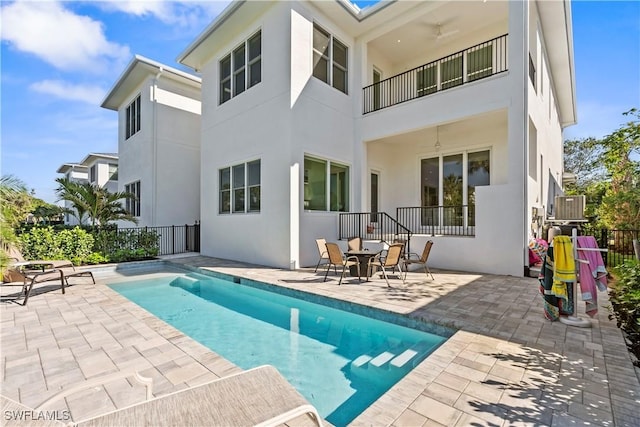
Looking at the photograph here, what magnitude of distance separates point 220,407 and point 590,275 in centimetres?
499

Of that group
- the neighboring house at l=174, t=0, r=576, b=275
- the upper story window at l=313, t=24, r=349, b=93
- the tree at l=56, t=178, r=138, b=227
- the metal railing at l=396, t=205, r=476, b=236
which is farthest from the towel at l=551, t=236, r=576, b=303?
the tree at l=56, t=178, r=138, b=227

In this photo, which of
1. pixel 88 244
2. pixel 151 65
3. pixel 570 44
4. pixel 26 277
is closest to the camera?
pixel 26 277

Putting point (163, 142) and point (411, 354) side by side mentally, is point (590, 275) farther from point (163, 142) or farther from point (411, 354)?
point (163, 142)

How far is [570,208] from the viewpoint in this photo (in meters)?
9.69

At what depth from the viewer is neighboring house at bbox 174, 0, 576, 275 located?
26.7ft

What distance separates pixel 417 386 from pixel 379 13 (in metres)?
10.6

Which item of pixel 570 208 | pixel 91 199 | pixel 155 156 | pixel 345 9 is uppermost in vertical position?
pixel 345 9

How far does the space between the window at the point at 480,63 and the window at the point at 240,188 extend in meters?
7.96

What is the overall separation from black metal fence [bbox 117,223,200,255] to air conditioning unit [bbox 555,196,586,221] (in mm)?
14106

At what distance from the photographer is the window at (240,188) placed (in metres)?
10.1

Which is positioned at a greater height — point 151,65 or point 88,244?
point 151,65

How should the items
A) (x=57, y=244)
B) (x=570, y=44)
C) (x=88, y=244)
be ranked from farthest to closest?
(x=570, y=44)
(x=88, y=244)
(x=57, y=244)

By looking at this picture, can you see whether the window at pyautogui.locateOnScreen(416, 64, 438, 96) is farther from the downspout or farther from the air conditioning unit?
the downspout

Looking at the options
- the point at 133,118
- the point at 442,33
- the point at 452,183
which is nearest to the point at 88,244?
the point at 133,118
